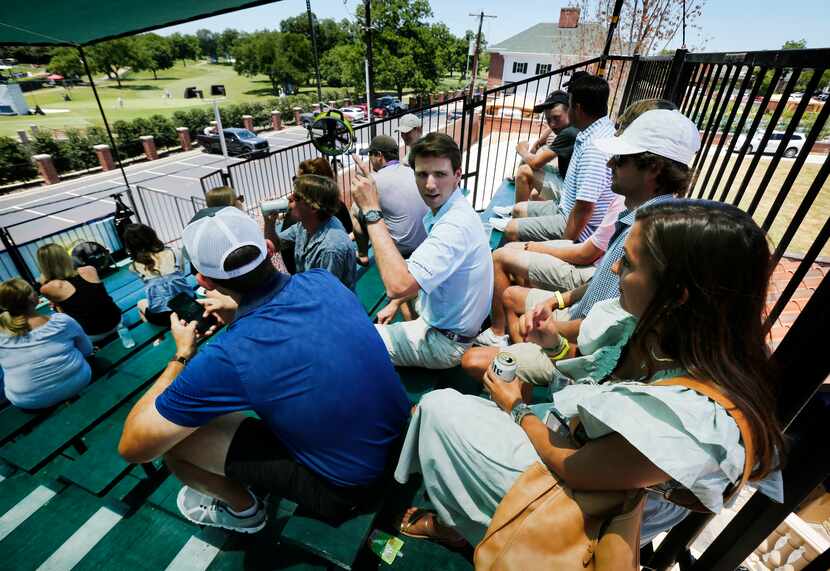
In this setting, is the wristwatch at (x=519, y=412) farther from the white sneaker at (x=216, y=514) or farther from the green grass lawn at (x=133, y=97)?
the green grass lawn at (x=133, y=97)

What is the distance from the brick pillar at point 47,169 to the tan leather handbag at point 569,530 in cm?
2920

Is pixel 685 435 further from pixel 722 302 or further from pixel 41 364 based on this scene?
pixel 41 364

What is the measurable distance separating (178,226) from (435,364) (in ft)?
48.1

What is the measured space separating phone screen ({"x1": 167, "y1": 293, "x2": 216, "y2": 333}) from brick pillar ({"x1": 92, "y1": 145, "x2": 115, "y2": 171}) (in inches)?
1130

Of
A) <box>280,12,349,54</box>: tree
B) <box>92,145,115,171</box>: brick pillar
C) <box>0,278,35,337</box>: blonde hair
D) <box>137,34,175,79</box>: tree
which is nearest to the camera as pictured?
<box>0,278,35,337</box>: blonde hair

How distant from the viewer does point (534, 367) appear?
6.54 feet

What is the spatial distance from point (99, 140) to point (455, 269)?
32640 millimetres

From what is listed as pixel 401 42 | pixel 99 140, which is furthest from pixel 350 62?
pixel 99 140

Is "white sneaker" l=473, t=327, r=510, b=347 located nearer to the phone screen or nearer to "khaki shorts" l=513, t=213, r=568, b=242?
"khaki shorts" l=513, t=213, r=568, b=242

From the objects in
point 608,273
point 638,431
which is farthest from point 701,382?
point 608,273

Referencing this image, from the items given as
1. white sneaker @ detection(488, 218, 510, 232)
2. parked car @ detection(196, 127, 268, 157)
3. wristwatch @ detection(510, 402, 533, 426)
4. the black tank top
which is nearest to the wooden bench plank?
wristwatch @ detection(510, 402, 533, 426)

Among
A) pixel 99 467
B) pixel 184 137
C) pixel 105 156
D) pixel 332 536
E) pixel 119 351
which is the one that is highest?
pixel 332 536

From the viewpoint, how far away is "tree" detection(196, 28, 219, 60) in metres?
91.5

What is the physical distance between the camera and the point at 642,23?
902 centimetres
